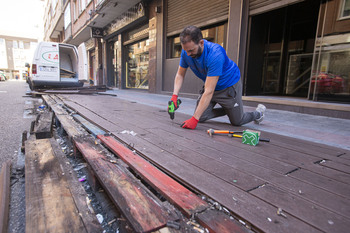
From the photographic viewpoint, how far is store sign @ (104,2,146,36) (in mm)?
9420

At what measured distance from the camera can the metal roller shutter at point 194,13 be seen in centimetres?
596

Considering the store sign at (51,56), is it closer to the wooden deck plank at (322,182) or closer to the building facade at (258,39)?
the building facade at (258,39)

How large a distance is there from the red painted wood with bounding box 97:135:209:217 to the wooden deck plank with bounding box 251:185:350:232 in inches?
14.8

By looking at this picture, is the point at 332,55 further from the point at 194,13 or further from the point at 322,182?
the point at 322,182

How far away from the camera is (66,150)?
2.17 meters

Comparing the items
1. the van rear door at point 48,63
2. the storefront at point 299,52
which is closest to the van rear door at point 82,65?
the van rear door at point 48,63

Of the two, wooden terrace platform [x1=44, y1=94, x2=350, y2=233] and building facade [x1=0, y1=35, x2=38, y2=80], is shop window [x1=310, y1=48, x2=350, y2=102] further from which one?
building facade [x1=0, y1=35, x2=38, y2=80]

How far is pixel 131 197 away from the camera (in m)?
1.04

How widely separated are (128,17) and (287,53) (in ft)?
26.8

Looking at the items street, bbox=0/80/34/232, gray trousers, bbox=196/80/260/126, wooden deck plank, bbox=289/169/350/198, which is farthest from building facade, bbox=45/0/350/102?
street, bbox=0/80/34/232

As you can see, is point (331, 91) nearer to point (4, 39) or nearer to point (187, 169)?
point (187, 169)

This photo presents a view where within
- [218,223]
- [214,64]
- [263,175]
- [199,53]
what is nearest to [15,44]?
[199,53]

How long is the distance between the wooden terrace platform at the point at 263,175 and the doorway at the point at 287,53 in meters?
4.15

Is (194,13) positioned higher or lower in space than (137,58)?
higher
